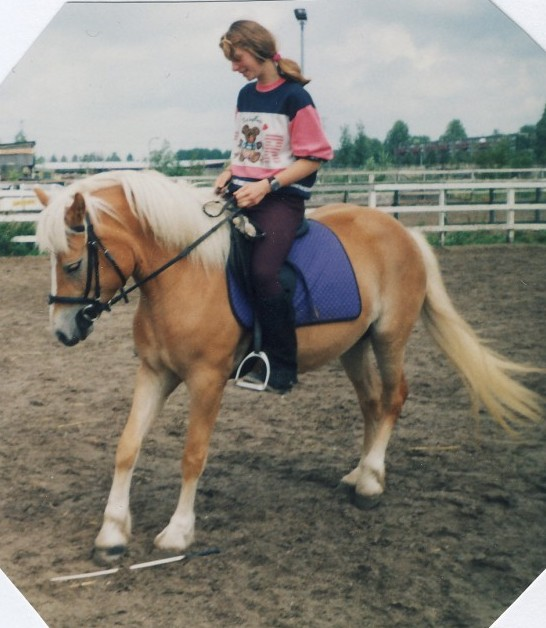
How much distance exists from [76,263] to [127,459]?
84 centimetres

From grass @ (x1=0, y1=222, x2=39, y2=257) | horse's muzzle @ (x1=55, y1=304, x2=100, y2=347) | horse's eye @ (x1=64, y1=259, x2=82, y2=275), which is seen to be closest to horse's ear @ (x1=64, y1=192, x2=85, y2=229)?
horse's eye @ (x1=64, y1=259, x2=82, y2=275)

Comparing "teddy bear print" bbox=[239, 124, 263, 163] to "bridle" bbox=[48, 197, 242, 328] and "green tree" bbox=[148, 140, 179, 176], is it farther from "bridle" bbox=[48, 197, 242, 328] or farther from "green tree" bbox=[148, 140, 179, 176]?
"green tree" bbox=[148, 140, 179, 176]

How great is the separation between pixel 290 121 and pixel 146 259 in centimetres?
80

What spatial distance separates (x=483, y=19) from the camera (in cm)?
350

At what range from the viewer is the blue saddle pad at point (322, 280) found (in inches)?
136

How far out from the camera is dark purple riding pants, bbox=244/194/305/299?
3.23 meters

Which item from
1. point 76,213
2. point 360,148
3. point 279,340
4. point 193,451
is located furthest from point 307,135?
point 193,451

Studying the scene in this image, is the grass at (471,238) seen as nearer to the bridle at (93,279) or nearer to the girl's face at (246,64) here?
the girl's face at (246,64)

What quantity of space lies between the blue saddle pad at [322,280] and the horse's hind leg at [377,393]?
0.41 meters

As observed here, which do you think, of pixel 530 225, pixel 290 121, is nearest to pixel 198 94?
pixel 290 121

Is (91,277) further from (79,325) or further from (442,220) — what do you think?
(442,220)

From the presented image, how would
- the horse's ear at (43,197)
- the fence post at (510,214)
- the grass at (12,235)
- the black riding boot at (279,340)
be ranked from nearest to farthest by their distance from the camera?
the horse's ear at (43,197), the black riding boot at (279,340), the fence post at (510,214), the grass at (12,235)

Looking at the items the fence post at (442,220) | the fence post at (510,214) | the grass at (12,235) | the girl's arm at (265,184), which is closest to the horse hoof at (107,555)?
the girl's arm at (265,184)

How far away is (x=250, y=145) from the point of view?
10.7 feet
